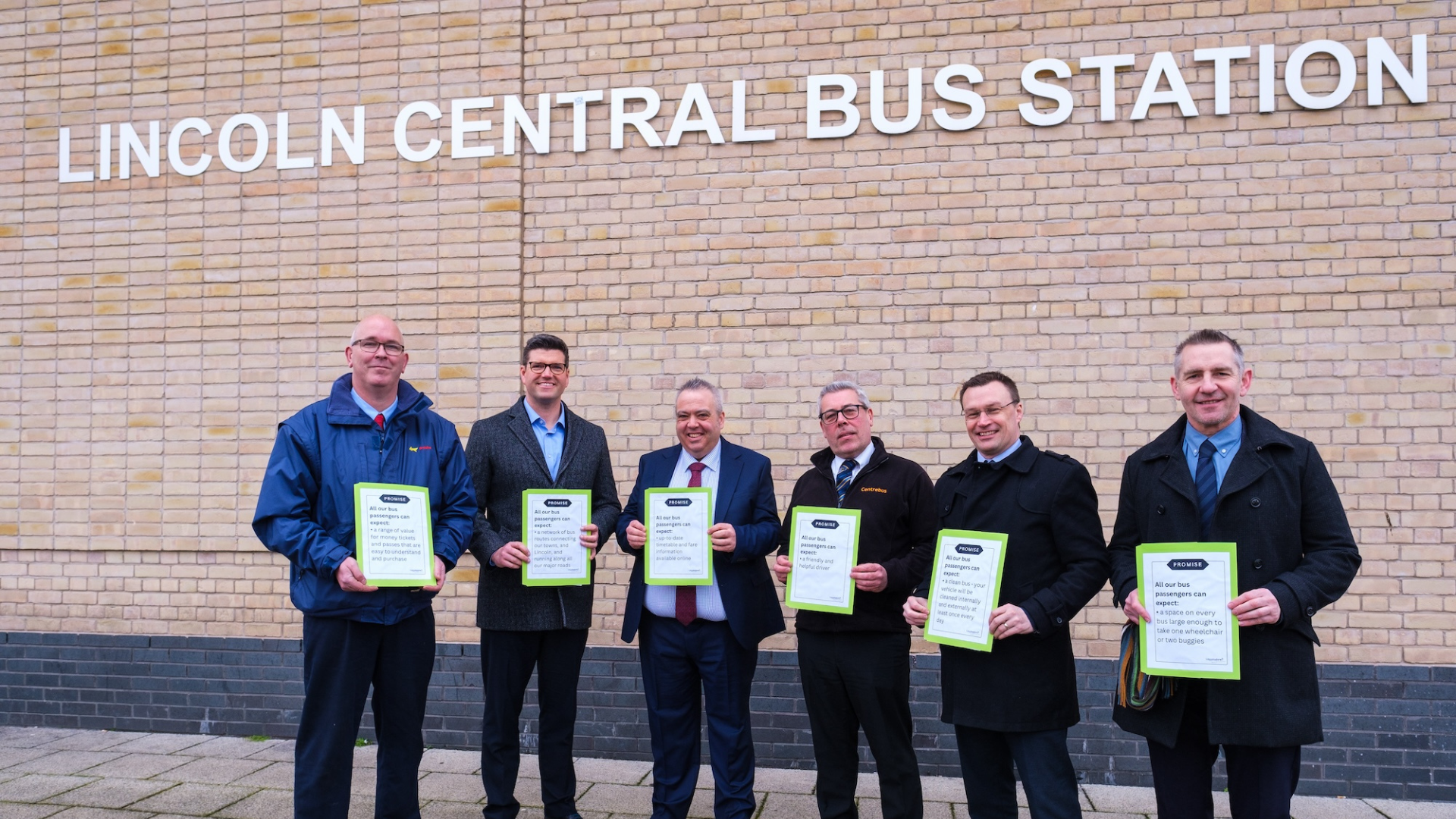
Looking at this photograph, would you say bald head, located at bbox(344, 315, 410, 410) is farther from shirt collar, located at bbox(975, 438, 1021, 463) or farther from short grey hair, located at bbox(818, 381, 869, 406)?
shirt collar, located at bbox(975, 438, 1021, 463)

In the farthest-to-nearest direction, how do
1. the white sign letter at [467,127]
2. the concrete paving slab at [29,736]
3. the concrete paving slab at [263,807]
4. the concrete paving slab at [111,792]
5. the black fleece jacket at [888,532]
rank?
the white sign letter at [467,127] → the concrete paving slab at [29,736] → the concrete paving slab at [111,792] → the concrete paving slab at [263,807] → the black fleece jacket at [888,532]

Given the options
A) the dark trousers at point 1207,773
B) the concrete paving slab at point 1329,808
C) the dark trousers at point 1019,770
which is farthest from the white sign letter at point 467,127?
the concrete paving slab at point 1329,808

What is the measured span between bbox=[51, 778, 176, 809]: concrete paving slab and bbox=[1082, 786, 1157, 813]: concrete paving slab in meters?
4.61

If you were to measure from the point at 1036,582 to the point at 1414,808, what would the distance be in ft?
10.1

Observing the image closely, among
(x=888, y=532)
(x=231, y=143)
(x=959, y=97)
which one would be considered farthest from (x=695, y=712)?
(x=231, y=143)

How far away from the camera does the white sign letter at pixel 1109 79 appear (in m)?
5.48

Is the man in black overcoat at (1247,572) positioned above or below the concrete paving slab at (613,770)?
above

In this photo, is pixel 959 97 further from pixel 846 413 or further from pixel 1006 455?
pixel 1006 455

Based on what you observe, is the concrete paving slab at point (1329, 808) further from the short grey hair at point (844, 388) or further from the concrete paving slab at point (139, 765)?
the concrete paving slab at point (139, 765)

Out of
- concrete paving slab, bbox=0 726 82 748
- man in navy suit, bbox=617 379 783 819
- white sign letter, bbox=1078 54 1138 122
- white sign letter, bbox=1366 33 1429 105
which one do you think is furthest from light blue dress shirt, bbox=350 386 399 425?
white sign letter, bbox=1366 33 1429 105

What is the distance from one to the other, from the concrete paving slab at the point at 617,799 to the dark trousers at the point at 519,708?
39 cm

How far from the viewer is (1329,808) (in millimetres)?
4930

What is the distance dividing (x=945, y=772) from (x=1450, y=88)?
14.4 feet

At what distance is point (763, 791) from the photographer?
16.9 ft
